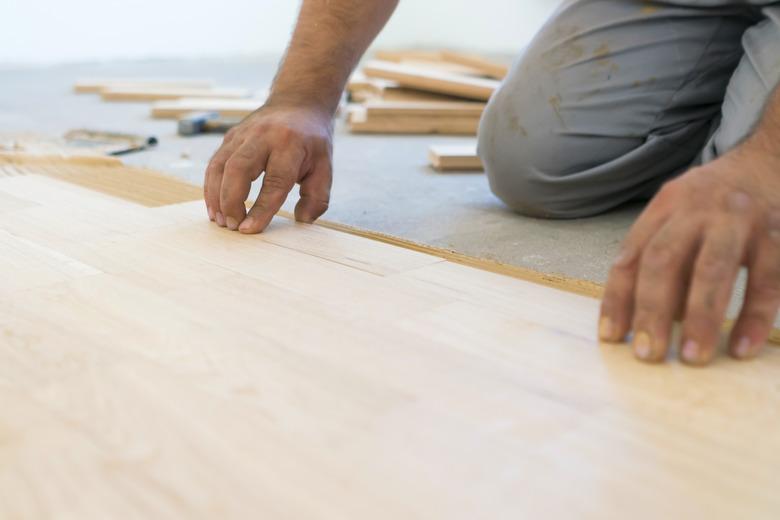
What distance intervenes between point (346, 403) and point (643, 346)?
1.06ft

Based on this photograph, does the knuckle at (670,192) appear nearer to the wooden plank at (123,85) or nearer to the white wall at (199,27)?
the wooden plank at (123,85)

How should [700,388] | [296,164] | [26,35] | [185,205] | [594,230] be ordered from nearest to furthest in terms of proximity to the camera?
[700,388]
[296,164]
[185,205]
[594,230]
[26,35]

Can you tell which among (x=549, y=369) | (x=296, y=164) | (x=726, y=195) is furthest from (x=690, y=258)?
(x=296, y=164)

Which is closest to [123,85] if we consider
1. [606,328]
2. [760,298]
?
[606,328]

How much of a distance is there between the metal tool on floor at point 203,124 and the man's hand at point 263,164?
1524 millimetres

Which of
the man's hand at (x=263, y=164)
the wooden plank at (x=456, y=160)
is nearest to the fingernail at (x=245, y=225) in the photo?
the man's hand at (x=263, y=164)

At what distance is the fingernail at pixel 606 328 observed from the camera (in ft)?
2.76

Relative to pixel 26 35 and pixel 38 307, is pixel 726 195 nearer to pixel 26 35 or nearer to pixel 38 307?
pixel 38 307

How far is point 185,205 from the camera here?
148 centimetres

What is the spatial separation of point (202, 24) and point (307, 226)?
5288 millimetres

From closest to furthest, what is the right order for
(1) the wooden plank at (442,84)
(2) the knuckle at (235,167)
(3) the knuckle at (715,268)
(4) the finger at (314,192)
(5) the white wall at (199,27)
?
(3) the knuckle at (715,268) < (2) the knuckle at (235,167) < (4) the finger at (314,192) < (1) the wooden plank at (442,84) < (5) the white wall at (199,27)

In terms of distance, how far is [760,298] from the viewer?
79 cm

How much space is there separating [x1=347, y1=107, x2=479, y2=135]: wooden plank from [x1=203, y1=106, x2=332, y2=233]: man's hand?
5.49 ft

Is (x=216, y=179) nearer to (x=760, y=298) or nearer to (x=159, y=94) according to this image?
(x=760, y=298)
